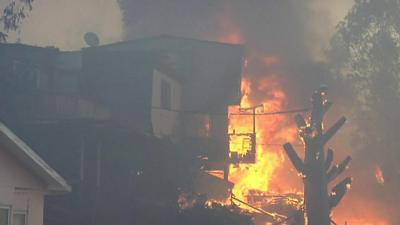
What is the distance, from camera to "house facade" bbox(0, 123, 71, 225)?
14.5 metres

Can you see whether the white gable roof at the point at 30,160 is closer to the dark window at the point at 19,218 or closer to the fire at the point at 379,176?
the dark window at the point at 19,218

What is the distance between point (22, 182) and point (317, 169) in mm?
15533

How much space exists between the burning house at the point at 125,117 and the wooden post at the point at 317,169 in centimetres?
553

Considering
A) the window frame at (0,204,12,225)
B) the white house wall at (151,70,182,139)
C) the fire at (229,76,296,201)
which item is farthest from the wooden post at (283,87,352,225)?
the fire at (229,76,296,201)

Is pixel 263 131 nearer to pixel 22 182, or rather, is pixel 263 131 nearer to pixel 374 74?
pixel 374 74

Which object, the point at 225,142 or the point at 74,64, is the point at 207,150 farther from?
the point at 74,64

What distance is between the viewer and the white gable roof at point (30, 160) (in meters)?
14.0

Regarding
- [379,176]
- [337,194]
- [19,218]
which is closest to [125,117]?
[337,194]

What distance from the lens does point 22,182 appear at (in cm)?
1513

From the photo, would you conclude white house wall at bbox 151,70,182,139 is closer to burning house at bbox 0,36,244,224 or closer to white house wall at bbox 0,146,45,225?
burning house at bbox 0,36,244,224

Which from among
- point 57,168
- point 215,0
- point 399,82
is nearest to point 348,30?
point 399,82

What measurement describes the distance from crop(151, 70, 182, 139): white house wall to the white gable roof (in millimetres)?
15602

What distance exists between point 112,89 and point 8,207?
18.0 meters

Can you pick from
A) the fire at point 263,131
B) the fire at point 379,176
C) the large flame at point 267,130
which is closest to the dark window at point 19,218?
the large flame at point 267,130
